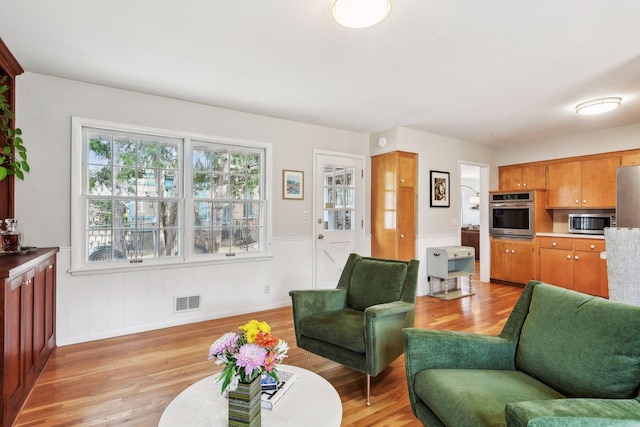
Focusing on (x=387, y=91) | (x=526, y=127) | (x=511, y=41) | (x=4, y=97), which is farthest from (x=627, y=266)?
(x=4, y=97)

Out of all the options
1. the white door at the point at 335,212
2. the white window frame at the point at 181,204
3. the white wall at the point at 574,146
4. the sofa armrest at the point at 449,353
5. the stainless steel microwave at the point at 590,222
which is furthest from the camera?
the stainless steel microwave at the point at 590,222

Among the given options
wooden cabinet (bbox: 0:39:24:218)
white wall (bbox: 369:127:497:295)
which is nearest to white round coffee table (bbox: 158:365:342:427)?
wooden cabinet (bbox: 0:39:24:218)

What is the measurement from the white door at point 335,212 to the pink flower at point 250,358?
3.25 metres

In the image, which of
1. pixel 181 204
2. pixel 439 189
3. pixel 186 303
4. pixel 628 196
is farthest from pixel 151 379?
pixel 628 196

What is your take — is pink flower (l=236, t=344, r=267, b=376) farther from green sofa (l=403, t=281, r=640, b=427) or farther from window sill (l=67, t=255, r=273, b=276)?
window sill (l=67, t=255, r=273, b=276)

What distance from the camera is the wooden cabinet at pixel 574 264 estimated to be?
4551 millimetres

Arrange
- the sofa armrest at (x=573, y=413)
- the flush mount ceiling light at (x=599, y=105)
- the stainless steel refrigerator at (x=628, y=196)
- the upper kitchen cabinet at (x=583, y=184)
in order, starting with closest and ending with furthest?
the sofa armrest at (x=573, y=413) → the flush mount ceiling light at (x=599, y=105) → the stainless steel refrigerator at (x=628, y=196) → the upper kitchen cabinet at (x=583, y=184)

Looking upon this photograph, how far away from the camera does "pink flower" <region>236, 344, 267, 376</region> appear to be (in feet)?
3.81

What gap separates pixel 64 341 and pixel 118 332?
42 centimetres

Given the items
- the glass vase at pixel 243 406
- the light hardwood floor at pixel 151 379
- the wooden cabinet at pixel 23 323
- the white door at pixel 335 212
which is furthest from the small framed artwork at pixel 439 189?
the wooden cabinet at pixel 23 323

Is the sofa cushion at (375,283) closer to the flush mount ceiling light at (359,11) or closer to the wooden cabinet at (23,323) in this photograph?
the flush mount ceiling light at (359,11)

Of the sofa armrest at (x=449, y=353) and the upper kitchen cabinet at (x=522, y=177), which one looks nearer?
the sofa armrest at (x=449, y=353)

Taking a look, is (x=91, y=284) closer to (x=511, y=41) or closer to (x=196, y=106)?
(x=196, y=106)

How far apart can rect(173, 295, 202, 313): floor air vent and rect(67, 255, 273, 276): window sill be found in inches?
14.0
